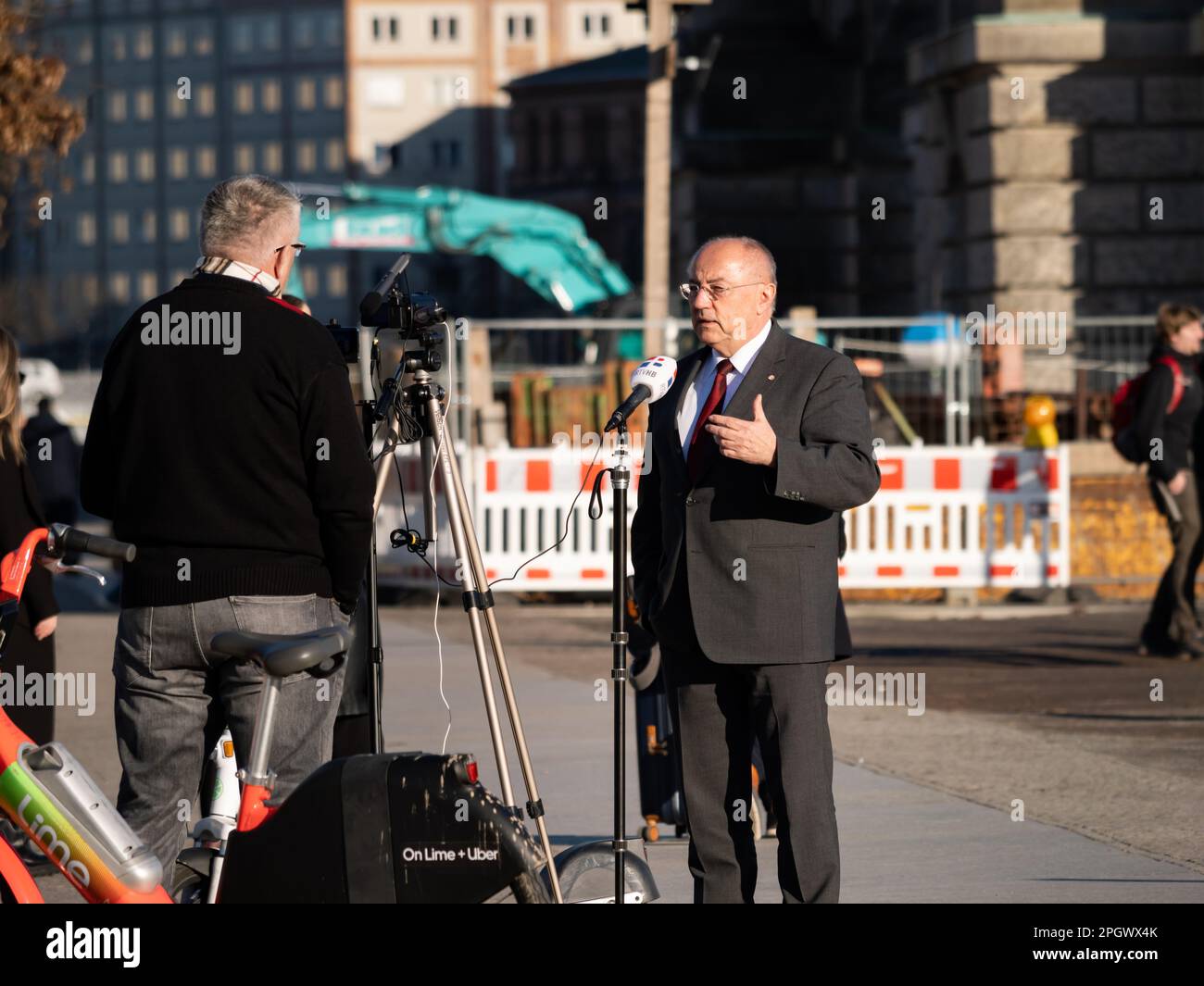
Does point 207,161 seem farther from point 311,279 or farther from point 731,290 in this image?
point 731,290

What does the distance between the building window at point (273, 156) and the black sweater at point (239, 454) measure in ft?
377

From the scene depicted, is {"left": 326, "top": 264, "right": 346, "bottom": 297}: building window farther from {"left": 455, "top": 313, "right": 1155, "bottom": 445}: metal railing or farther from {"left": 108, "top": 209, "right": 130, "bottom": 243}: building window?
{"left": 455, "top": 313, "right": 1155, "bottom": 445}: metal railing

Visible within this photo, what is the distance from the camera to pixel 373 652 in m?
6.13

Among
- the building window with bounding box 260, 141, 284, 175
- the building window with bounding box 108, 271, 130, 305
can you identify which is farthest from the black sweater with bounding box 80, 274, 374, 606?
the building window with bounding box 108, 271, 130, 305

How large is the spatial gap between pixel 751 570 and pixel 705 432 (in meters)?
0.40

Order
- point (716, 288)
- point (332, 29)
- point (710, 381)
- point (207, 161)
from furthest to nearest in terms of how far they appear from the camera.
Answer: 1. point (207, 161)
2. point (332, 29)
3. point (710, 381)
4. point (716, 288)

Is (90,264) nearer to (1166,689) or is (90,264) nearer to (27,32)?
(27,32)

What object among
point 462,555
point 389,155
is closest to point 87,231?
point 389,155

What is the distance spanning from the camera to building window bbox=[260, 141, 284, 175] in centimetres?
11831

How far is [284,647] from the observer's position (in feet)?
15.0

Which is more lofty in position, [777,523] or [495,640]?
[777,523]

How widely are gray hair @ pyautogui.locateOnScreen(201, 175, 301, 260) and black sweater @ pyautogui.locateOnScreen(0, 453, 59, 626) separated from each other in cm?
242

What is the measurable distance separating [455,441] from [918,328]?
4054mm

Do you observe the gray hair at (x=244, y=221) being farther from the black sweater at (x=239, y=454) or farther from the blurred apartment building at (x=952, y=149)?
the blurred apartment building at (x=952, y=149)
